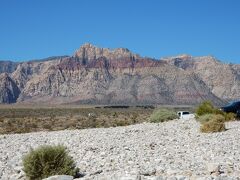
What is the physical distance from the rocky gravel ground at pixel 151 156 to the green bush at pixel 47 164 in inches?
19.9

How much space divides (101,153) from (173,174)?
5.16 metres

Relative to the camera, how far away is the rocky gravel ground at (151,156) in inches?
501

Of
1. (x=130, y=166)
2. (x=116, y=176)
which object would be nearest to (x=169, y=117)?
(x=130, y=166)

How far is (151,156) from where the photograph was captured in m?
16.5

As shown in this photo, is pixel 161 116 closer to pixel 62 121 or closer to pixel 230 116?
pixel 230 116

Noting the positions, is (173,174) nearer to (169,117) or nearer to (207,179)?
(207,179)

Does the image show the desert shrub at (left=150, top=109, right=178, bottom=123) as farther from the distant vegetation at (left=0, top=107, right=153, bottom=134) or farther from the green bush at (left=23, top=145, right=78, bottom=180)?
the green bush at (left=23, top=145, right=78, bottom=180)

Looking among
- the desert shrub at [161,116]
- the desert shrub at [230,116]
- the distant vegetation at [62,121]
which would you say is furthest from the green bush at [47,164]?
the distant vegetation at [62,121]

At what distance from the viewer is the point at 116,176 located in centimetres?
1180

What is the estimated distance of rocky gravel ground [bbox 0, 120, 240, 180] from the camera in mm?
12727

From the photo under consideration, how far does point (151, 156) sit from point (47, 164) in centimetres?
402

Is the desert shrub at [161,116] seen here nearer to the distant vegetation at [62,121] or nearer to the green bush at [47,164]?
the distant vegetation at [62,121]

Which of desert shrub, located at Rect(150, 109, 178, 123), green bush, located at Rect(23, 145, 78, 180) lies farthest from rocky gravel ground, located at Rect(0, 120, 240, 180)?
desert shrub, located at Rect(150, 109, 178, 123)

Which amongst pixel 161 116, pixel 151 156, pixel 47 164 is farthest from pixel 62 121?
pixel 47 164
